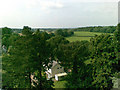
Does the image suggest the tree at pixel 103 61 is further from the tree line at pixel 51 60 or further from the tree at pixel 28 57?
the tree at pixel 28 57

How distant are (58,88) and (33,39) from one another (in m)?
9.55

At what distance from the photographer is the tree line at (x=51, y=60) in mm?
8930

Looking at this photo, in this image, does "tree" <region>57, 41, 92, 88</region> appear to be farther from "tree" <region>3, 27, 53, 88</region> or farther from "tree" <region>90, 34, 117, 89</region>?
"tree" <region>3, 27, 53, 88</region>

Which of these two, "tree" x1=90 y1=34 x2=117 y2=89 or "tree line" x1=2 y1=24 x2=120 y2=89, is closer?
"tree line" x1=2 y1=24 x2=120 y2=89

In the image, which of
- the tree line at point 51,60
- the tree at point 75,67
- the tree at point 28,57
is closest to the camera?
the tree at point 28,57

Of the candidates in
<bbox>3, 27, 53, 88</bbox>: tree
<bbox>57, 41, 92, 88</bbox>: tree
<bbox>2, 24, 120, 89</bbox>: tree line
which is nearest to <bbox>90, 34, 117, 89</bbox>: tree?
<bbox>2, 24, 120, 89</bbox>: tree line

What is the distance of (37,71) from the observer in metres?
9.45

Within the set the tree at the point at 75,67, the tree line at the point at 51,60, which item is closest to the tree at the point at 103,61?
the tree line at the point at 51,60

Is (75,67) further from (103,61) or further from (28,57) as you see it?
(28,57)

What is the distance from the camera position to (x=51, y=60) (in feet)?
32.4

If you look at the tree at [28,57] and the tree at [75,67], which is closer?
the tree at [28,57]

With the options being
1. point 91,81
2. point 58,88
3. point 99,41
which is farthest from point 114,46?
point 58,88

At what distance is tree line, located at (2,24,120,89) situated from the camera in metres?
8.93

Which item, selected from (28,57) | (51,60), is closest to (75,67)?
(51,60)
